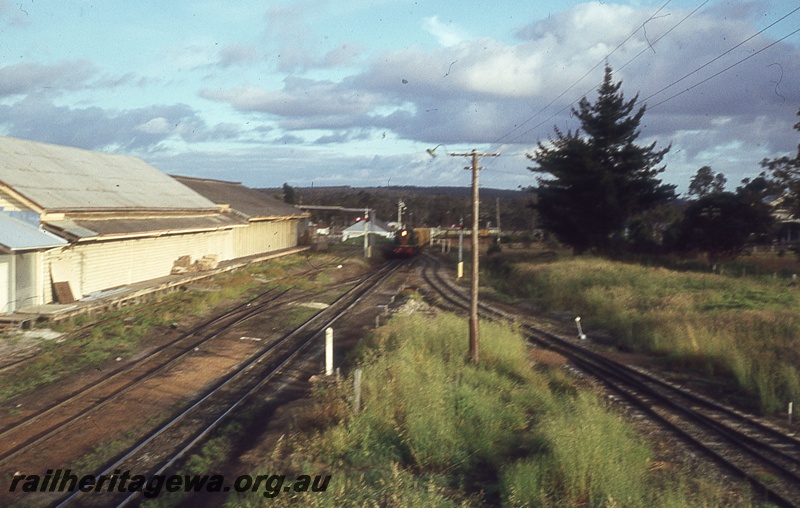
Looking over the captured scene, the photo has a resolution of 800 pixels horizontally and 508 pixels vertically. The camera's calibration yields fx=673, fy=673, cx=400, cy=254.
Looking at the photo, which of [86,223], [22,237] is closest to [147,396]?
[22,237]

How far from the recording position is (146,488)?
7.94m

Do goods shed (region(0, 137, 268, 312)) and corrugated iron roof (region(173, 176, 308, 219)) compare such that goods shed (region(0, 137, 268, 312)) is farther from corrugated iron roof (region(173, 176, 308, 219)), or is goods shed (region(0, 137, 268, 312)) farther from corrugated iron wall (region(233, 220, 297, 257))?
corrugated iron roof (region(173, 176, 308, 219))

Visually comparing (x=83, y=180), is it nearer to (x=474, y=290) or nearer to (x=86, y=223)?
(x=86, y=223)

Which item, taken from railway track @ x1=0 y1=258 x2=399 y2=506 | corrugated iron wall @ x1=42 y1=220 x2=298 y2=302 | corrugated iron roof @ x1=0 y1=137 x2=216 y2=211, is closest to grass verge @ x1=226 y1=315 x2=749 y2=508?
railway track @ x1=0 y1=258 x2=399 y2=506

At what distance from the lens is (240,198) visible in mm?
44219

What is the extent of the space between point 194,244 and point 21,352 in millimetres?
15416

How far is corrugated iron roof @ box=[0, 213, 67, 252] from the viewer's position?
16.1 meters

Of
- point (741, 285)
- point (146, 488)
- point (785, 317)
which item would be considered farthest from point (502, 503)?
point (741, 285)

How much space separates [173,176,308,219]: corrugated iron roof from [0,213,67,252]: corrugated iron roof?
60.6 ft

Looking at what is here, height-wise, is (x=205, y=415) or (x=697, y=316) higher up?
(x=697, y=316)

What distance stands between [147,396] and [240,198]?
33.5 m

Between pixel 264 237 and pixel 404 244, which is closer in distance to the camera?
pixel 264 237

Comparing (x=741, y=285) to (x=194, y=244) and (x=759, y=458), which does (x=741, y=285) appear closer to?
(x=759, y=458)

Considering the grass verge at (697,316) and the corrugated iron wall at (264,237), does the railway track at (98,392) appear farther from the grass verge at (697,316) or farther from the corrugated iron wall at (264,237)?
the corrugated iron wall at (264,237)
